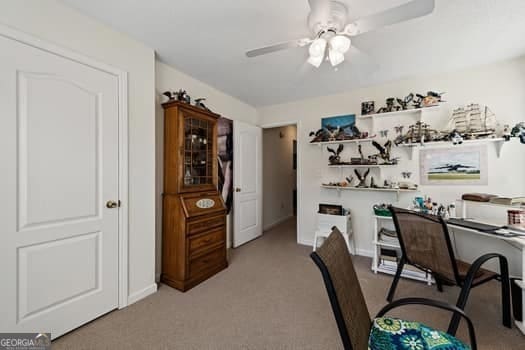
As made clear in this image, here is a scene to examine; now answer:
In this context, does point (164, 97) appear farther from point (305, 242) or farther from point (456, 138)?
point (456, 138)

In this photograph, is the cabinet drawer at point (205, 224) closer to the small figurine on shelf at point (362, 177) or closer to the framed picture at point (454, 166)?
the small figurine on shelf at point (362, 177)

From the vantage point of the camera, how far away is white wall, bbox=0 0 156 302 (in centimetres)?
159

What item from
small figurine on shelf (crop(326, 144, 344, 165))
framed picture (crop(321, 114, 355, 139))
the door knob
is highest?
framed picture (crop(321, 114, 355, 139))

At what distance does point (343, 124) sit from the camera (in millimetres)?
3238

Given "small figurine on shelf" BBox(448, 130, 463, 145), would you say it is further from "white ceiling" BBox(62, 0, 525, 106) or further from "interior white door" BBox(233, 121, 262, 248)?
"interior white door" BBox(233, 121, 262, 248)

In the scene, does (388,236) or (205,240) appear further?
(388,236)

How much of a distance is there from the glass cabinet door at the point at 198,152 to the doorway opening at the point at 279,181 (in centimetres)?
187

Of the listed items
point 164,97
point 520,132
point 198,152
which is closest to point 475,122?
point 520,132

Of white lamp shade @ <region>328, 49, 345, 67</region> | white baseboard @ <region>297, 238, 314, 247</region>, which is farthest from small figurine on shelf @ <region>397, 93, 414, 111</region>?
white baseboard @ <region>297, 238, 314, 247</region>

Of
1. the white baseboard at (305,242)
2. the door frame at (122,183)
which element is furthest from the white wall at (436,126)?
the door frame at (122,183)

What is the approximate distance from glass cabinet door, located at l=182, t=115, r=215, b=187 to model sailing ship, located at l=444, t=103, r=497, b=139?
114 inches

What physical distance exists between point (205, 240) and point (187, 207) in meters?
0.46

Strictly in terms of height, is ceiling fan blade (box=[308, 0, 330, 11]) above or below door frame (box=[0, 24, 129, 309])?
above

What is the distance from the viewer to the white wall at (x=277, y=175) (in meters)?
4.84
